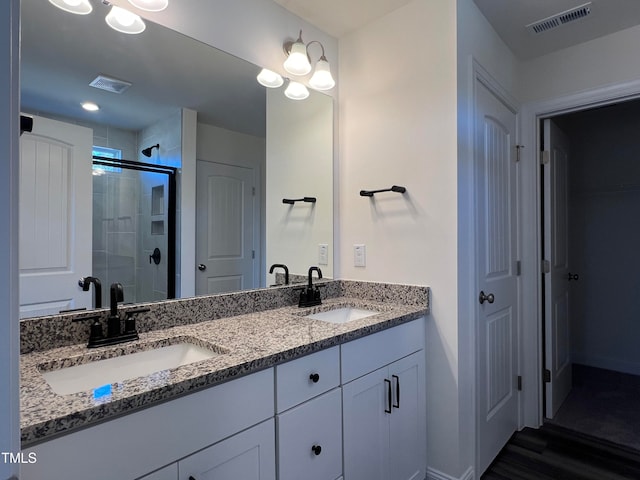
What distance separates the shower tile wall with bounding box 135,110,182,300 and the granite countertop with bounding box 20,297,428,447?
0.19 metres

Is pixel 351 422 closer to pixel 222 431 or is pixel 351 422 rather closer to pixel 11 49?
pixel 222 431

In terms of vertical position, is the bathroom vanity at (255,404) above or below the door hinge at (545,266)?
below

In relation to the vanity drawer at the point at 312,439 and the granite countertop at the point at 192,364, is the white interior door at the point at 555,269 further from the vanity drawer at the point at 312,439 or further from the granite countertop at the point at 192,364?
the vanity drawer at the point at 312,439

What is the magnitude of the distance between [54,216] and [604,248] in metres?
4.12

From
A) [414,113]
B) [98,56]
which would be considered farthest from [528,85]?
[98,56]

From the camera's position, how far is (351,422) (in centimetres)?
135

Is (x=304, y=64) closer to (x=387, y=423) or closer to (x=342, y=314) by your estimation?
(x=342, y=314)

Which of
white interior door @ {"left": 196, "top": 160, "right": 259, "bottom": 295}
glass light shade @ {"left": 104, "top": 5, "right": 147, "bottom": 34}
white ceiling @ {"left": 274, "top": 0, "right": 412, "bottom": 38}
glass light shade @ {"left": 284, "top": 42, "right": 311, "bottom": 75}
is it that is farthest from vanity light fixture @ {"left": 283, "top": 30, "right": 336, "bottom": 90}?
glass light shade @ {"left": 104, "top": 5, "right": 147, "bottom": 34}

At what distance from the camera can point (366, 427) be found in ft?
4.63

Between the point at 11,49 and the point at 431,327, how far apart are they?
1.75m

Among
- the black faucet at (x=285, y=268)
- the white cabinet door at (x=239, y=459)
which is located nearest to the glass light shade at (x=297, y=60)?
the black faucet at (x=285, y=268)

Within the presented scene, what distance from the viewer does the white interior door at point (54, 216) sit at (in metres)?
1.10

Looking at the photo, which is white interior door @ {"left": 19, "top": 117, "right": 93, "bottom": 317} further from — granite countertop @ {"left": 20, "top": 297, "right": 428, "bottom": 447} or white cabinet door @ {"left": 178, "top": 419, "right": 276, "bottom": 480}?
white cabinet door @ {"left": 178, "top": 419, "right": 276, "bottom": 480}

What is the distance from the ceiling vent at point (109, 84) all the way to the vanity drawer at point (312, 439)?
1.28 m
